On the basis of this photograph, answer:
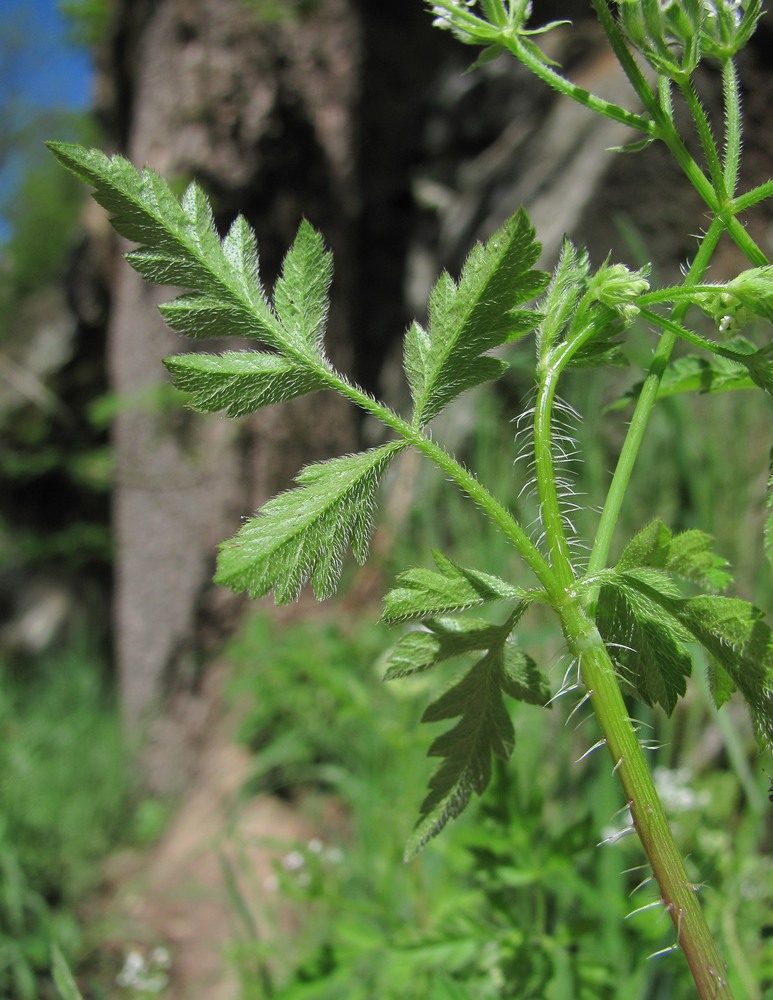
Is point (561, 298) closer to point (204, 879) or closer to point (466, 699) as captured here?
point (466, 699)

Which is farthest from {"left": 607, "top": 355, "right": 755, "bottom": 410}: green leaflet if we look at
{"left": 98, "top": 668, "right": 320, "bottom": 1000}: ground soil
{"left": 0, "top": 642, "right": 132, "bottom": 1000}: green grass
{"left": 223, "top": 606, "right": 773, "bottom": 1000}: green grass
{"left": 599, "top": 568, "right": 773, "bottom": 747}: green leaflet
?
{"left": 98, "top": 668, "right": 320, "bottom": 1000}: ground soil

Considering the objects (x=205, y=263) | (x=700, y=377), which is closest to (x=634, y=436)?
(x=700, y=377)

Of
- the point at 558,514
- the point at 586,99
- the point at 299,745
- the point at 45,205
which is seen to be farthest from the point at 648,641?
the point at 45,205

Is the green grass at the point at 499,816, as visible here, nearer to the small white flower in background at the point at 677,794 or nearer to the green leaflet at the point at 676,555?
the small white flower in background at the point at 677,794

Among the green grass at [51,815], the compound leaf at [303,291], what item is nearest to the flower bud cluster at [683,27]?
the compound leaf at [303,291]

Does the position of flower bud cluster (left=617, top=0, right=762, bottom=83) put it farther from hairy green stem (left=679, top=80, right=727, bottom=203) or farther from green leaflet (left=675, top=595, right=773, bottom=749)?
green leaflet (left=675, top=595, right=773, bottom=749)

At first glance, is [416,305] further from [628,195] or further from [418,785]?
[418,785]
